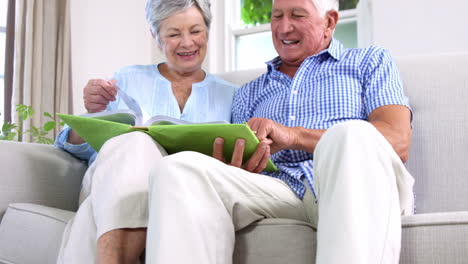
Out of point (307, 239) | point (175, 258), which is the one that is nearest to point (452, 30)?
point (307, 239)

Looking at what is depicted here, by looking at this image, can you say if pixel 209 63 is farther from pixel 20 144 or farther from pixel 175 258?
pixel 175 258

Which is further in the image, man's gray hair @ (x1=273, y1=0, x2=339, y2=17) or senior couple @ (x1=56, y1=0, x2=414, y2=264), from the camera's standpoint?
man's gray hair @ (x1=273, y1=0, x2=339, y2=17)

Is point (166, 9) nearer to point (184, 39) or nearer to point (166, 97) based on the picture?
point (184, 39)

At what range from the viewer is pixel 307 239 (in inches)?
40.0

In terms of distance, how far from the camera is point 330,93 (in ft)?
4.98

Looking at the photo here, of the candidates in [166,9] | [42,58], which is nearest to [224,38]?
[42,58]

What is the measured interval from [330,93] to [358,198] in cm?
69

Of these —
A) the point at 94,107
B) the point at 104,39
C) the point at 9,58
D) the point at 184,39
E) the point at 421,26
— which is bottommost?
the point at 94,107

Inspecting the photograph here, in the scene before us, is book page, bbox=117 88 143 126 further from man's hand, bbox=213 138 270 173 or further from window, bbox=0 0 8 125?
window, bbox=0 0 8 125

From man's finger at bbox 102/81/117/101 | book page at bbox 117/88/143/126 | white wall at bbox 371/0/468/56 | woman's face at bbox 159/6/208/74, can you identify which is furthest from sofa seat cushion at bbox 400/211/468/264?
white wall at bbox 371/0/468/56

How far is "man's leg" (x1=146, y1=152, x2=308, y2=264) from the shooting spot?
92 centimetres

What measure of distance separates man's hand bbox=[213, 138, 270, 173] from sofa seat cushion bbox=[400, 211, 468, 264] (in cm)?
37

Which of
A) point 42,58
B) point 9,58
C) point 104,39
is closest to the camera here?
point 9,58

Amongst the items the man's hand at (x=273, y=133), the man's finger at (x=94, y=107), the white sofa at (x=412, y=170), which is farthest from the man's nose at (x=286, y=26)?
the man's finger at (x=94, y=107)
